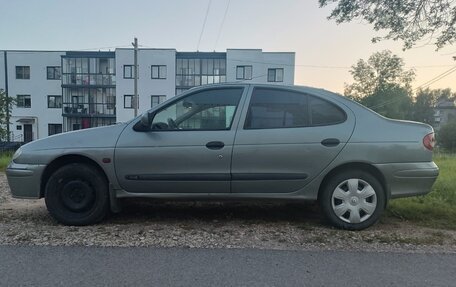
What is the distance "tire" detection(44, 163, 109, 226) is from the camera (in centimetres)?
480

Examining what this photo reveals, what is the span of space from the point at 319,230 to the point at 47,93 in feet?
156

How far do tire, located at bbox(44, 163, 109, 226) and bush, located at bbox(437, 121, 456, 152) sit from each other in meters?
49.6

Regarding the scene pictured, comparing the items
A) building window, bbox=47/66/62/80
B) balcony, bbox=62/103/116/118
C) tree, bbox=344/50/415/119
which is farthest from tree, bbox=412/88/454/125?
building window, bbox=47/66/62/80

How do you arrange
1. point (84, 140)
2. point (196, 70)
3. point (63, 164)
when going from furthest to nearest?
point (196, 70), point (63, 164), point (84, 140)

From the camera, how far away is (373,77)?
2731 inches

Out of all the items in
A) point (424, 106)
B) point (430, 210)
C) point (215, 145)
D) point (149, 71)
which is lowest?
point (430, 210)

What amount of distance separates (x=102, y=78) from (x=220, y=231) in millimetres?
44254

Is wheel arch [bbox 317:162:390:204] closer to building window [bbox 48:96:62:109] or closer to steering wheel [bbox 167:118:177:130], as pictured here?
steering wheel [bbox 167:118:177:130]

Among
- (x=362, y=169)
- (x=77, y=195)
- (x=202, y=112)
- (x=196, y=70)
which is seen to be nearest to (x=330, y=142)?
(x=362, y=169)

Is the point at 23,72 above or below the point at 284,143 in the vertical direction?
above

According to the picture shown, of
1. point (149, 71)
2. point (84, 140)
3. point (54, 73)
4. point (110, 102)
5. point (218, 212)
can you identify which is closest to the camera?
point (84, 140)

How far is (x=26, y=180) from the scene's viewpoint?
482cm

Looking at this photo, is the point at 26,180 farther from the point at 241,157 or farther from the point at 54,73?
the point at 54,73

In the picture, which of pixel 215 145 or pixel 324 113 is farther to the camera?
pixel 324 113
